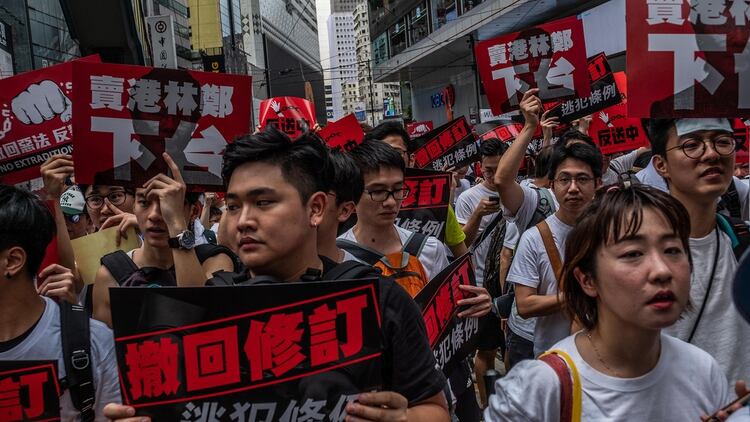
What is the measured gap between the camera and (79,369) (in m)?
2.04

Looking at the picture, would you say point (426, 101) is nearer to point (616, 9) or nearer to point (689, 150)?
point (616, 9)

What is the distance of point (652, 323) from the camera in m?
1.79

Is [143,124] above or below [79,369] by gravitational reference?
above

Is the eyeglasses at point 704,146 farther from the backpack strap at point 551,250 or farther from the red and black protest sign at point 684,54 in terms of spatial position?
the backpack strap at point 551,250

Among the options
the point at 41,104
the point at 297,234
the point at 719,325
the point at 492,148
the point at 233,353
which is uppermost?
the point at 41,104

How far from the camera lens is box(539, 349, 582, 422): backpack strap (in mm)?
1771

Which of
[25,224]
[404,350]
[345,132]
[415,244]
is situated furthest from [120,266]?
[345,132]

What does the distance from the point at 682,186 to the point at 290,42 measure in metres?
98.4

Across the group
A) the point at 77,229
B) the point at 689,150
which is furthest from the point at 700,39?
the point at 77,229

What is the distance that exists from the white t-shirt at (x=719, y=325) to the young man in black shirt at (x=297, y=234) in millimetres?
1170

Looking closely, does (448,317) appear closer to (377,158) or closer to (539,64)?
(377,158)

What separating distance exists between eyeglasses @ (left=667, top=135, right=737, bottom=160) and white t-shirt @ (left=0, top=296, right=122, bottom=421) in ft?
7.74

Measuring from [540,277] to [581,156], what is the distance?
84cm

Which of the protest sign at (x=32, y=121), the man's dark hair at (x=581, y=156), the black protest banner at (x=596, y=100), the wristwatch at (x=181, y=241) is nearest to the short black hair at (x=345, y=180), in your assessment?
the wristwatch at (x=181, y=241)
